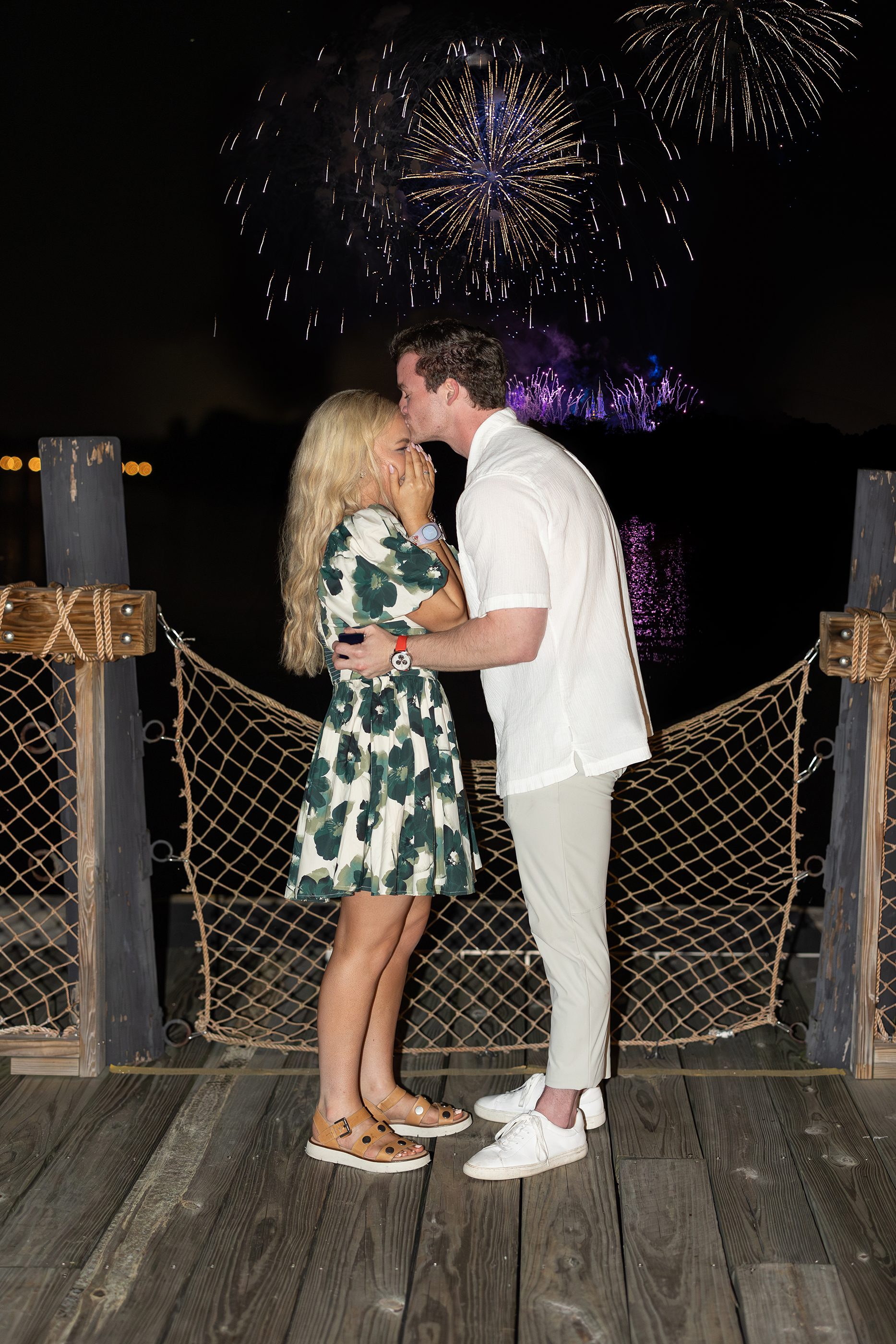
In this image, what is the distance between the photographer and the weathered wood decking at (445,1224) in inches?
67.3

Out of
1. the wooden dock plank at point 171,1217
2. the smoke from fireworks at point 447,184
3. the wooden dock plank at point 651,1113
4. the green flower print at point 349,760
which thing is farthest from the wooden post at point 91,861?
the smoke from fireworks at point 447,184

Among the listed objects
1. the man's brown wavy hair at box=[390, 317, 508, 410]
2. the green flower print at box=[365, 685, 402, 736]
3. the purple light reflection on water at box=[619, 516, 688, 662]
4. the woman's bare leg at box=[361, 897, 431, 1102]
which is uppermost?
the man's brown wavy hair at box=[390, 317, 508, 410]

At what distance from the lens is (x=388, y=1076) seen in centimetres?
228

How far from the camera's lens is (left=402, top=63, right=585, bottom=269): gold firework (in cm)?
1260

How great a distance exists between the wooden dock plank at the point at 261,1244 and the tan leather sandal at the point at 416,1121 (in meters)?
0.16

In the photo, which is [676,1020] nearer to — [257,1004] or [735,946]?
[735,946]

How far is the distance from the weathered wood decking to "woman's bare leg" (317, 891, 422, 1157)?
0.53 feet

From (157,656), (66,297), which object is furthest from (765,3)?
(66,297)

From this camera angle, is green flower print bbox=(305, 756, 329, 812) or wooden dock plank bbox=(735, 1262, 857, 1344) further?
green flower print bbox=(305, 756, 329, 812)

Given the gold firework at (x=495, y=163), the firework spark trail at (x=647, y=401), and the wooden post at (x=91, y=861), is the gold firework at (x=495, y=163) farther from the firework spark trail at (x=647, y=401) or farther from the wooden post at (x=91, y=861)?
the wooden post at (x=91, y=861)

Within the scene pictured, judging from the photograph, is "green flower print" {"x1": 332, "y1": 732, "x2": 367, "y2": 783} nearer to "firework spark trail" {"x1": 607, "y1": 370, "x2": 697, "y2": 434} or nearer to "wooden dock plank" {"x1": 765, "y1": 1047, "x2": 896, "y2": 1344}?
"wooden dock plank" {"x1": 765, "y1": 1047, "x2": 896, "y2": 1344}

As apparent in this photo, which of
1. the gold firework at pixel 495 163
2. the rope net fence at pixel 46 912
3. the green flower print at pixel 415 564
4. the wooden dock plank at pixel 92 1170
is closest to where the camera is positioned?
the wooden dock plank at pixel 92 1170

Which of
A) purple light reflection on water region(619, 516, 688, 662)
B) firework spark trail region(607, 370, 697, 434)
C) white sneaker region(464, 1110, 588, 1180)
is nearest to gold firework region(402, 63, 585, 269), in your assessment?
firework spark trail region(607, 370, 697, 434)

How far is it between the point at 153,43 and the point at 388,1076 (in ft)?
59.2
